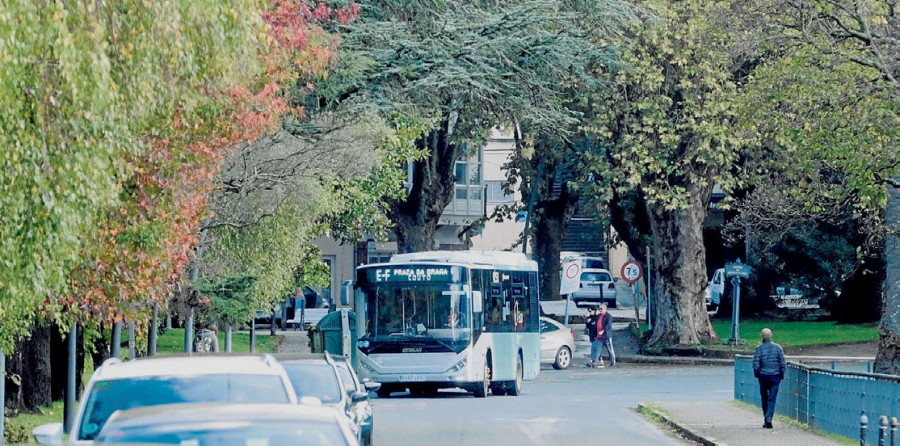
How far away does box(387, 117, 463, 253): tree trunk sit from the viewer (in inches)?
1804

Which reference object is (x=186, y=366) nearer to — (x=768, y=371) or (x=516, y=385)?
(x=768, y=371)

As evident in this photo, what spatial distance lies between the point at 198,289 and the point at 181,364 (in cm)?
1978

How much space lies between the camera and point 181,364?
10.4m

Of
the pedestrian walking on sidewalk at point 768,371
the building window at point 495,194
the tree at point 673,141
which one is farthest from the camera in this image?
the building window at point 495,194

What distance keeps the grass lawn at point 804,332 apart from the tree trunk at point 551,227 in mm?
4326

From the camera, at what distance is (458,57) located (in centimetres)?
2702

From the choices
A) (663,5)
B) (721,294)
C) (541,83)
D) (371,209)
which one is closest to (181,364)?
(541,83)

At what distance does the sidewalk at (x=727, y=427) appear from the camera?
19.9m

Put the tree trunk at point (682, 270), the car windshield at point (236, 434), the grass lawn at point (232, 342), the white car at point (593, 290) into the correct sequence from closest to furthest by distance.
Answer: the car windshield at point (236, 434)
the grass lawn at point (232, 342)
the tree trunk at point (682, 270)
the white car at point (593, 290)

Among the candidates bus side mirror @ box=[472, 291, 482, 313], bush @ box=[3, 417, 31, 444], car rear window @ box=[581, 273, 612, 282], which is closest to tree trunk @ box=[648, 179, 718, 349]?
bus side mirror @ box=[472, 291, 482, 313]

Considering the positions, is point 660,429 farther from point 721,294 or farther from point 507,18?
point 721,294

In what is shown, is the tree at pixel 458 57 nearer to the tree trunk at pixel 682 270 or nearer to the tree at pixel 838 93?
the tree at pixel 838 93

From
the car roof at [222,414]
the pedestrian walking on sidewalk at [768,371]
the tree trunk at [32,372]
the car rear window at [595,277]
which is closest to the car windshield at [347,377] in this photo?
the car roof at [222,414]

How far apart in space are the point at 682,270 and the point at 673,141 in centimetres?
470
